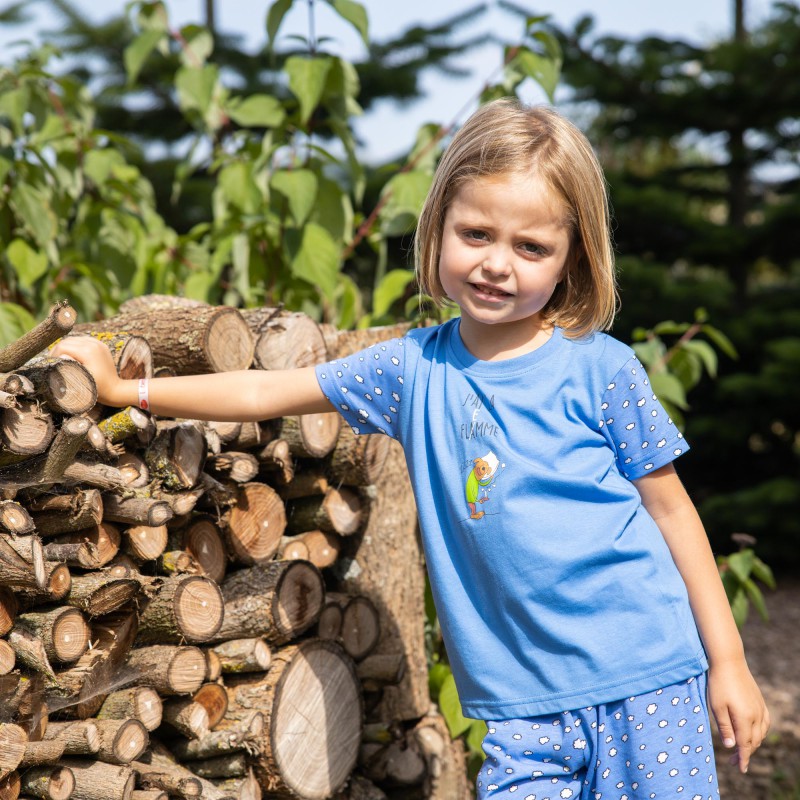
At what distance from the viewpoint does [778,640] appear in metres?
5.09

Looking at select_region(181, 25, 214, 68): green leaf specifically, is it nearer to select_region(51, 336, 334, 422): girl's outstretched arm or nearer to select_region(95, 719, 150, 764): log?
select_region(51, 336, 334, 422): girl's outstretched arm

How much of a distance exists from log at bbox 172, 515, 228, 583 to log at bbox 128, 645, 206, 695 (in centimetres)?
17

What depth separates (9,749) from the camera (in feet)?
4.86

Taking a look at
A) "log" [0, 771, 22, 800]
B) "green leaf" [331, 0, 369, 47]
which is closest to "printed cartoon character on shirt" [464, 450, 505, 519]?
"log" [0, 771, 22, 800]

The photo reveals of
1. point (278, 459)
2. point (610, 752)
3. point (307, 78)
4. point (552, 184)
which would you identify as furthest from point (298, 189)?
point (610, 752)

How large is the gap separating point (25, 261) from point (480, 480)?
186cm

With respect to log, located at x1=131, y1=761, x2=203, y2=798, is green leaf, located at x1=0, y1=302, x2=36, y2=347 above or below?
above

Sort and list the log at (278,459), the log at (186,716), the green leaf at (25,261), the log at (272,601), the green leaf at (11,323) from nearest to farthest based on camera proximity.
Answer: the log at (186,716) → the log at (272,601) → the log at (278,459) → the green leaf at (11,323) → the green leaf at (25,261)

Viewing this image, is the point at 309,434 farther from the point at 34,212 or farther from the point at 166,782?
the point at 34,212

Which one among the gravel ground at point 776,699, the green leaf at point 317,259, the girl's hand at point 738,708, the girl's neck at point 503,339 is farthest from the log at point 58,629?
the gravel ground at point 776,699

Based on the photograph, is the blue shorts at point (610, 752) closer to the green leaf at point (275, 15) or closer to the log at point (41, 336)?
the log at point (41, 336)

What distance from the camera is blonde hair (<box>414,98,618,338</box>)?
58.9 inches

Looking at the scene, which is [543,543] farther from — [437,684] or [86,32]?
[86,32]

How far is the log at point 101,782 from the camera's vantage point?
1.58 meters
